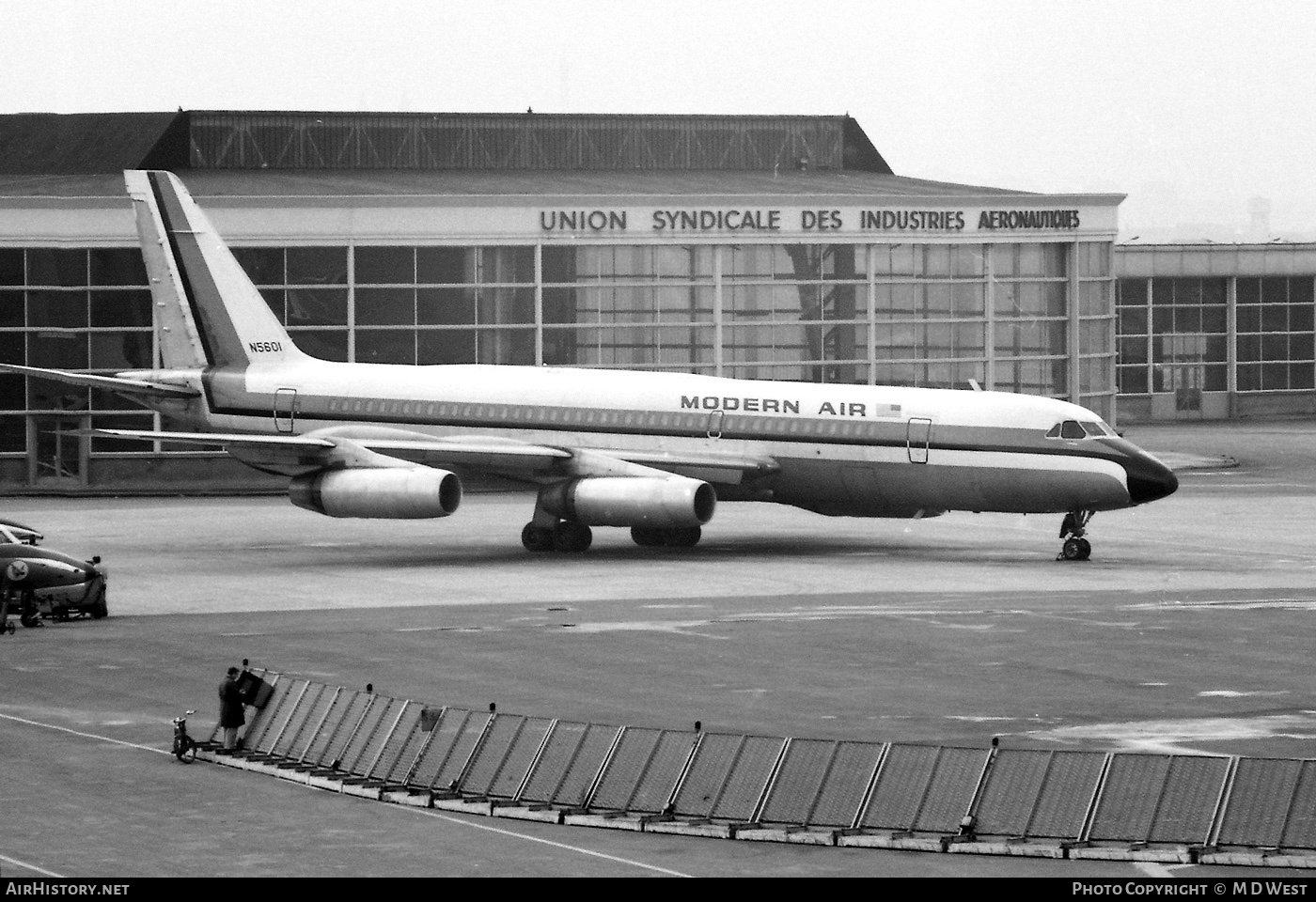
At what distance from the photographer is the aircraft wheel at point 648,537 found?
55.4m

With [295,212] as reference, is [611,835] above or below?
below

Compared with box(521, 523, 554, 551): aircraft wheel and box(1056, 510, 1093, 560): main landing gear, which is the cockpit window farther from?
box(521, 523, 554, 551): aircraft wheel

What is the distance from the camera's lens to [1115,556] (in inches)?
2067

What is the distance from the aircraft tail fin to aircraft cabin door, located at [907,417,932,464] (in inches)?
696

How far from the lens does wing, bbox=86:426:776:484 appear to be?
53.3m

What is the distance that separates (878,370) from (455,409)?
27737 millimetres

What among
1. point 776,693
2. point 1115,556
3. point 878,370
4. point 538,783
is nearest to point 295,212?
point 878,370

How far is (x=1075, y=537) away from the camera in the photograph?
2030 inches

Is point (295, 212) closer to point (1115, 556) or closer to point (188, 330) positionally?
point (188, 330)

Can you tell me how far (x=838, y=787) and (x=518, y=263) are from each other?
54612 mm

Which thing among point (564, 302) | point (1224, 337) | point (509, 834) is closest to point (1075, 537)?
point (509, 834)

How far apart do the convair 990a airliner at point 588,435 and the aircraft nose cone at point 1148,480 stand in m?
0.04

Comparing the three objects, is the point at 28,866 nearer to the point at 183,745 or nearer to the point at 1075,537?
the point at 183,745

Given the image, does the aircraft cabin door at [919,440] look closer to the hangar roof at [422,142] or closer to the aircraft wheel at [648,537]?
the aircraft wheel at [648,537]
